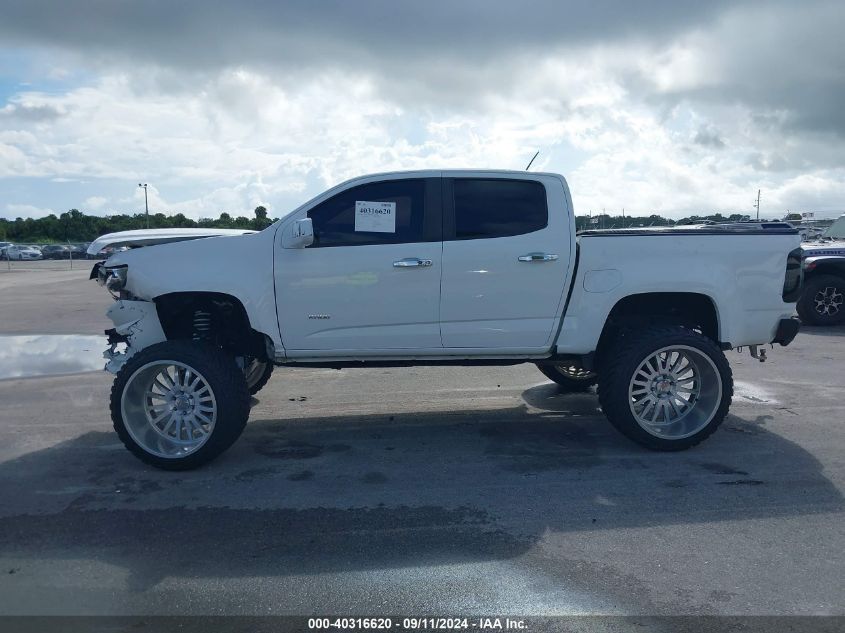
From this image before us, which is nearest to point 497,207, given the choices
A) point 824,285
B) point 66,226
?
point 824,285

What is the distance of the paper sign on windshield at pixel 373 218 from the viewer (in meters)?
5.67

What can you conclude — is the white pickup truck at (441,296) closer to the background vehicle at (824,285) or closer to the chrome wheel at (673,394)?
the chrome wheel at (673,394)

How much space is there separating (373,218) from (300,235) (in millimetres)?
591

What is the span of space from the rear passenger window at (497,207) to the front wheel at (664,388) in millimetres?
1219

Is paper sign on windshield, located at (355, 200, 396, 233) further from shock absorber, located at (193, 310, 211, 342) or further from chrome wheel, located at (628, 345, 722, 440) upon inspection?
chrome wheel, located at (628, 345, 722, 440)

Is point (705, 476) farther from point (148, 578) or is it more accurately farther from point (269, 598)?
point (148, 578)

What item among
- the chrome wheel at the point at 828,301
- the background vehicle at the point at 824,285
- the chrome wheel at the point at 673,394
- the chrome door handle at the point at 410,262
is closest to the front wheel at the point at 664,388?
the chrome wheel at the point at 673,394

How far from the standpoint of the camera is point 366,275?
220 inches

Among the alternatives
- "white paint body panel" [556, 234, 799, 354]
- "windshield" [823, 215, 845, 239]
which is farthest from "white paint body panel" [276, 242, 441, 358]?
"windshield" [823, 215, 845, 239]

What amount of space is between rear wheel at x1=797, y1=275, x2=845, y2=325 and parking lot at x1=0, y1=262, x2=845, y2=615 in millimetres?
5931

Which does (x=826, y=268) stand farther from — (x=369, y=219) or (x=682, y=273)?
(x=369, y=219)

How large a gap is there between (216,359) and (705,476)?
11.8ft

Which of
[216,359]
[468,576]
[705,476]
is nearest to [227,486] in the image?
[216,359]

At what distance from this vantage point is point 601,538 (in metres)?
4.20
